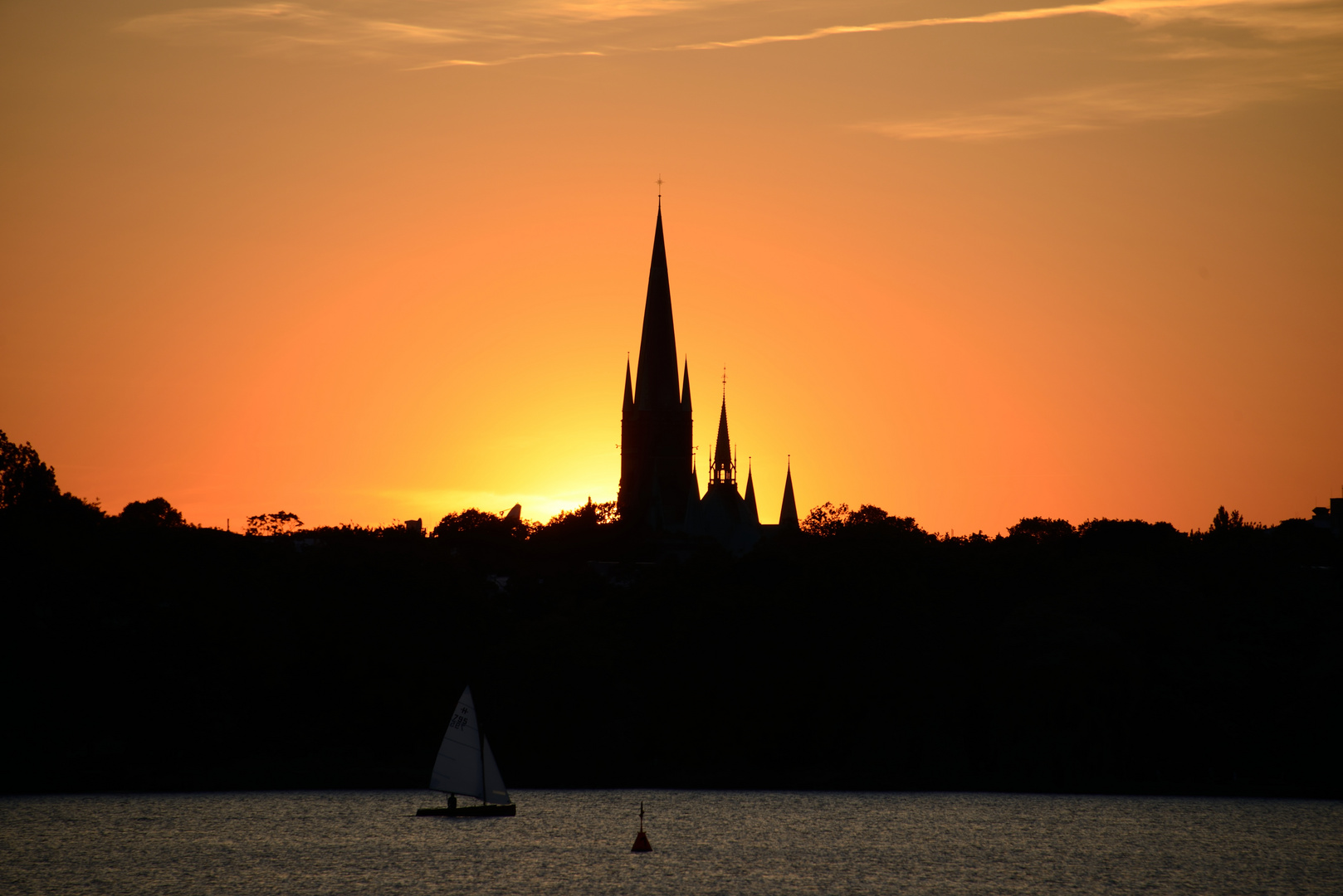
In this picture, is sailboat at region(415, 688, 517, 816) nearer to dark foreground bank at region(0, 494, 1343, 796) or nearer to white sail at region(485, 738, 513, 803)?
white sail at region(485, 738, 513, 803)

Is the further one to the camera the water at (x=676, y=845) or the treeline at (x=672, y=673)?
the treeline at (x=672, y=673)

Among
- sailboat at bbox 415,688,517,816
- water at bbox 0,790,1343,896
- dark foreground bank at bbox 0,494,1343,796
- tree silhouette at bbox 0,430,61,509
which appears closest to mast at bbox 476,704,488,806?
sailboat at bbox 415,688,517,816

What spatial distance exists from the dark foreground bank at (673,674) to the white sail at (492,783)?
22.0 meters

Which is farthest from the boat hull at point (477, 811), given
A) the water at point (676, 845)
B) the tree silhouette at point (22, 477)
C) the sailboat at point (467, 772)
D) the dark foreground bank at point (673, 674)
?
the tree silhouette at point (22, 477)

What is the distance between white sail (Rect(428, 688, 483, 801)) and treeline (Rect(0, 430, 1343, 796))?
22.6 metres

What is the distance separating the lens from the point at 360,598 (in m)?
125

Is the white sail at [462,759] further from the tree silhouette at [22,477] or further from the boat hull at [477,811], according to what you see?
the tree silhouette at [22,477]

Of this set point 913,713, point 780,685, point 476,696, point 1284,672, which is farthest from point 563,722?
point 1284,672

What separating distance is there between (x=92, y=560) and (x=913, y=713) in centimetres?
5197

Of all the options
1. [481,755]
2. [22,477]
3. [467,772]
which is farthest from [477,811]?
[22,477]

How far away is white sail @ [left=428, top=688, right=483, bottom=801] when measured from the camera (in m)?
93.6

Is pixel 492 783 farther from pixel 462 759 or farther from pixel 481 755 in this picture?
pixel 462 759

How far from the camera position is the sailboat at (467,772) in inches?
3693

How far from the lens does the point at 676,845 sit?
91500 mm
